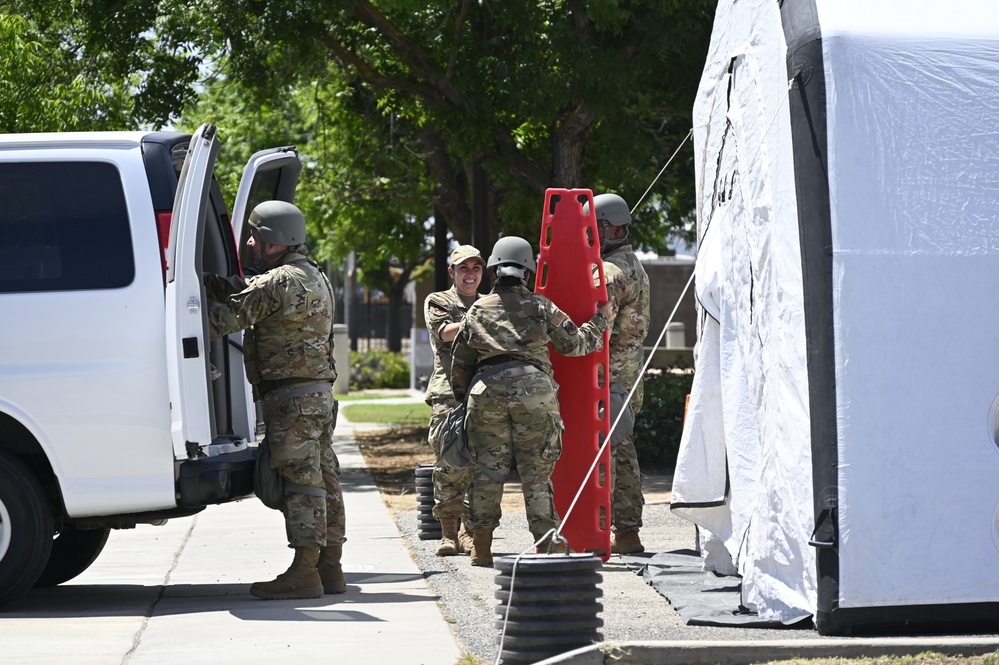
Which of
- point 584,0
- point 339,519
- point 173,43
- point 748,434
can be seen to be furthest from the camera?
→ point 173,43

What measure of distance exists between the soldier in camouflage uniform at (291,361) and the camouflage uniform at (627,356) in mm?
2015

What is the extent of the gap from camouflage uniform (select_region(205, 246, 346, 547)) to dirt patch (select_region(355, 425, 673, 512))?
446 centimetres

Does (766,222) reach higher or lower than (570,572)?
higher

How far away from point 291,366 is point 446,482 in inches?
68.6

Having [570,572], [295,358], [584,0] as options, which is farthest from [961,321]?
[584,0]

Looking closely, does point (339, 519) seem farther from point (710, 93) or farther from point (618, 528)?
point (710, 93)

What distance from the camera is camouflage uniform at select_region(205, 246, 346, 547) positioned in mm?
6984

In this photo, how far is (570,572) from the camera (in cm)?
539

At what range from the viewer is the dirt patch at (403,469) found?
1209cm

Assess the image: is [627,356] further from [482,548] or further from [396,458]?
[396,458]

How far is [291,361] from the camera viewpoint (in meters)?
7.05

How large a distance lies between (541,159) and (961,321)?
422 inches

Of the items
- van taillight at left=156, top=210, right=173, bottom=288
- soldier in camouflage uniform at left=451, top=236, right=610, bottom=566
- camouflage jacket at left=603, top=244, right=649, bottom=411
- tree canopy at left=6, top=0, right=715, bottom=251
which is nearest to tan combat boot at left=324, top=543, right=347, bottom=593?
soldier in camouflage uniform at left=451, top=236, right=610, bottom=566

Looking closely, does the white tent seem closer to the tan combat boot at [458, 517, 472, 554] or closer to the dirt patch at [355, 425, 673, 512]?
the tan combat boot at [458, 517, 472, 554]
